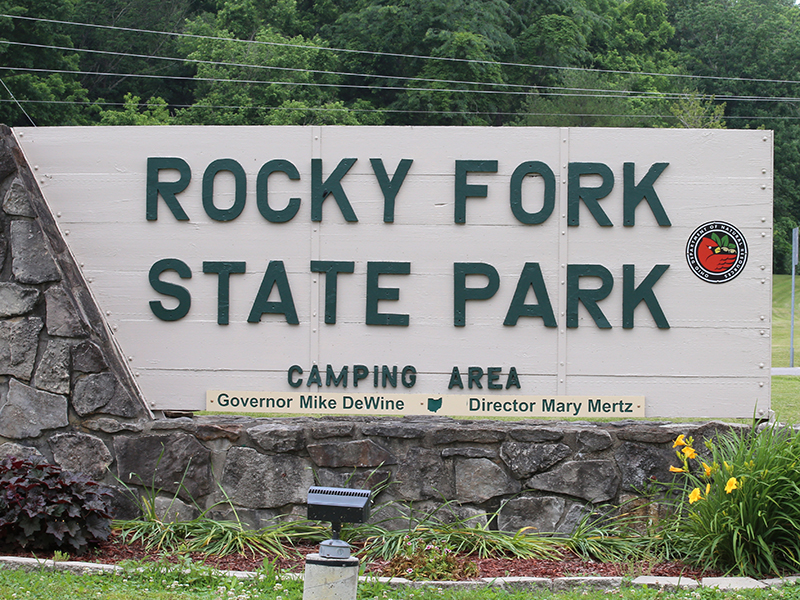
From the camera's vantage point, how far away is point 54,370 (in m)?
4.75

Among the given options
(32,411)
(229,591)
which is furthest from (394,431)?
(32,411)

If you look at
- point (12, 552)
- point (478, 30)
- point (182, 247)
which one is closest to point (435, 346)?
point (182, 247)

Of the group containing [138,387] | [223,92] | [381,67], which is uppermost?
[381,67]

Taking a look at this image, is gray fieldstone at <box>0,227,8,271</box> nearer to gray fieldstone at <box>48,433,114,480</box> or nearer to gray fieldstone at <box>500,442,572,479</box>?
gray fieldstone at <box>48,433,114,480</box>

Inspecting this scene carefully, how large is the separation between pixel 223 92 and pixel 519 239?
1208 inches

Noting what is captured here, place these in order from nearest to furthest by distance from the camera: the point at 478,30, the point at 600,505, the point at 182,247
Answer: the point at 600,505
the point at 182,247
the point at 478,30

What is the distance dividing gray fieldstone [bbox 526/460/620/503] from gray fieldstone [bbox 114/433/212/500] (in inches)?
78.3

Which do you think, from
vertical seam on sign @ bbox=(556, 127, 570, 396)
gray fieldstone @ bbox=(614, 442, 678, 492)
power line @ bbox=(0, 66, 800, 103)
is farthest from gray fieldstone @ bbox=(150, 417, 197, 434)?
power line @ bbox=(0, 66, 800, 103)

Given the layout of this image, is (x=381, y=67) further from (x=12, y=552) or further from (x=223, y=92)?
(x=12, y=552)

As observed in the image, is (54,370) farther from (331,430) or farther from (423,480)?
(423,480)

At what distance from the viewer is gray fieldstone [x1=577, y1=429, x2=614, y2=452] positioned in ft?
15.2

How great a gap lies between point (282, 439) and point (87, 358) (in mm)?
1301

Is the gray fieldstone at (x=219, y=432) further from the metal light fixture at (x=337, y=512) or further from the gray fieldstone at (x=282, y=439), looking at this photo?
the metal light fixture at (x=337, y=512)

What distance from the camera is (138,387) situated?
4.90m
